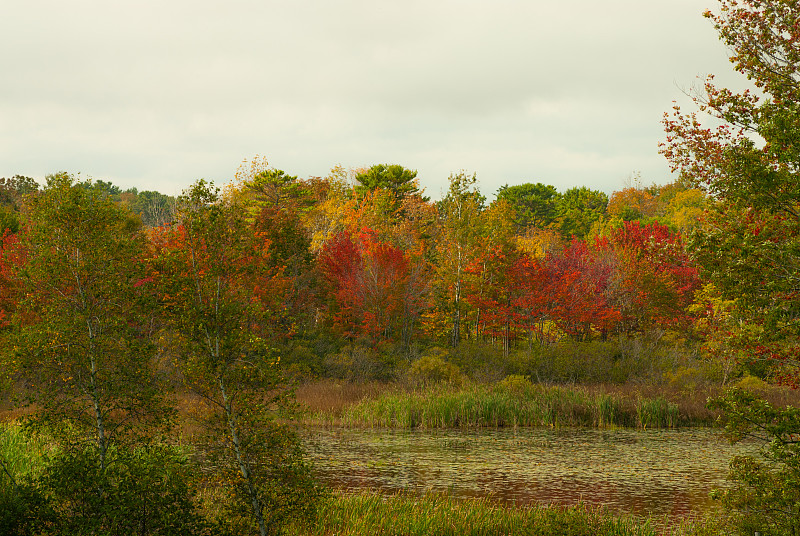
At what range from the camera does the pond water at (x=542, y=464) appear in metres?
13.2

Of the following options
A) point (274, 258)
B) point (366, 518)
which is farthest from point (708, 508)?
point (274, 258)

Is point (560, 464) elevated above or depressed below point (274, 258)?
below

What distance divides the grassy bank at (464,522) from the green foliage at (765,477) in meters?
0.56

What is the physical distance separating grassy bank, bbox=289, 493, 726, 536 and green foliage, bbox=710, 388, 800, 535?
56cm

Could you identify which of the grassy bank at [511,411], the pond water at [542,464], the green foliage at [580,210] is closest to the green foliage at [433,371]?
the grassy bank at [511,411]

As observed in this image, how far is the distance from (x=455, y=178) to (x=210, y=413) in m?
30.2

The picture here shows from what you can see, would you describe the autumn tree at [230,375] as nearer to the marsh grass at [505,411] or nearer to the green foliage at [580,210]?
the marsh grass at [505,411]

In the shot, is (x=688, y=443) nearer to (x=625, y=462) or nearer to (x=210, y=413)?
(x=625, y=462)

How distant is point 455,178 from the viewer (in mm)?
36312

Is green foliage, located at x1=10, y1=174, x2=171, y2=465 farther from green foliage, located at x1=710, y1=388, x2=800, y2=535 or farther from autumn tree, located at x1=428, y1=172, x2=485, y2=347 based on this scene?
autumn tree, located at x1=428, y1=172, x2=485, y2=347

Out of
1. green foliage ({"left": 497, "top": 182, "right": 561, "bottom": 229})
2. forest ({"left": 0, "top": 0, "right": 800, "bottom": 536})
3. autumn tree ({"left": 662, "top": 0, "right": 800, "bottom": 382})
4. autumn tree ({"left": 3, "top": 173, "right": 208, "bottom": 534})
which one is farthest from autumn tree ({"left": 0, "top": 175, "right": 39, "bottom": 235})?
green foliage ({"left": 497, "top": 182, "right": 561, "bottom": 229})

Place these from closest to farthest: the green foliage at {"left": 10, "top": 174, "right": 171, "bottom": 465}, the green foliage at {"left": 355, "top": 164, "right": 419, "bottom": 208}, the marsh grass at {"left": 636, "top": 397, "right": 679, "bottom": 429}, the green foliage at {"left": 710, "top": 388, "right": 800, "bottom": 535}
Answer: the green foliage at {"left": 710, "top": 388, "right": 800, "bottom": 535} → the green foliage at {"left": 10, "top": 174, "right": 171, "bottom": 465} → the marsh grass at {"left": 636, "top": 397, "right": 679, "bottom": 429} → the green foliage at {"left": 355, "top": 164, "right": 419, "bottom": 208}

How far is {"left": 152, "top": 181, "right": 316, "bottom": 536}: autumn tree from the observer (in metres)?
7.35

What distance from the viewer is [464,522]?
391 inches
